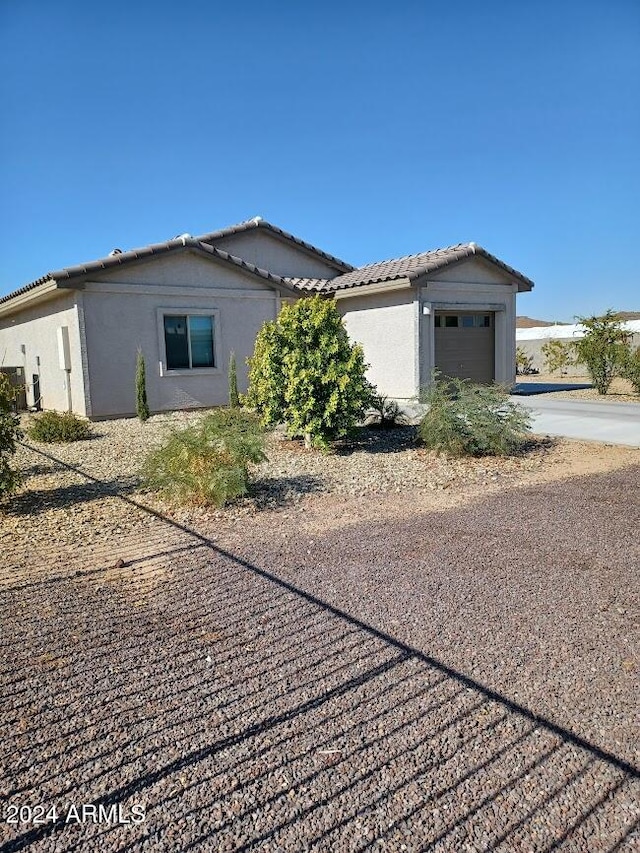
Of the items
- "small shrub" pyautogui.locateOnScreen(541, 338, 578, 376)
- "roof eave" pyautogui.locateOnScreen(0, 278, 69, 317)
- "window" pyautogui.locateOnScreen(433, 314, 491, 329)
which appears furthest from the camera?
"small shrub" pyautogui.locateOnScreen(541, 338, 578, 376)

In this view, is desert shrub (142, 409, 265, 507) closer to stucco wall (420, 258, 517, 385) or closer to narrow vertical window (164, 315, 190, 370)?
narrow vertical window (164, 315, 190, 370)

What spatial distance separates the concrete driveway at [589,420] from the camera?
10.9 m

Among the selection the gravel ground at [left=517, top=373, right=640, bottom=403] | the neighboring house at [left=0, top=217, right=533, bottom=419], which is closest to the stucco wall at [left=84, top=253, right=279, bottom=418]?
the neighboring house at [left=0, top=217, right=533, bottom=419]

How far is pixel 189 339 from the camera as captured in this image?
15.3 m

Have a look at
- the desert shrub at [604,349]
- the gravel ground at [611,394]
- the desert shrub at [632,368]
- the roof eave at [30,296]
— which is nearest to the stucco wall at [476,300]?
the gravel ground at [611,394]

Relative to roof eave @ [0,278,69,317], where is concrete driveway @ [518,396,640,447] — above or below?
below

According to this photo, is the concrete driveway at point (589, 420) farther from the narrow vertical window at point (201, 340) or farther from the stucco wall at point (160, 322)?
the narrow vertical window at point (201, 340)

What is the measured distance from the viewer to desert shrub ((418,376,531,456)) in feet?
29.8

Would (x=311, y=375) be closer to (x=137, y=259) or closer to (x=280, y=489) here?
(x=280, y=489)

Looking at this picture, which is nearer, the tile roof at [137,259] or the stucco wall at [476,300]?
the tile roof at [137,259]

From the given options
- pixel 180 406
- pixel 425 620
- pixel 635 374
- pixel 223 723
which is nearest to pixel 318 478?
pixel 425 620

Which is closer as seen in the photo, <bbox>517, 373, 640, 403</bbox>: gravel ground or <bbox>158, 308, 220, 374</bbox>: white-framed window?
<bbox>158, 308, 220, 374</bbox>: white-framed window

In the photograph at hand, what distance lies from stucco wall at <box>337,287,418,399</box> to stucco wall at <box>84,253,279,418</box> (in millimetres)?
2677

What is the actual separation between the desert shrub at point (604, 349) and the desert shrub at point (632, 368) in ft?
0.26
